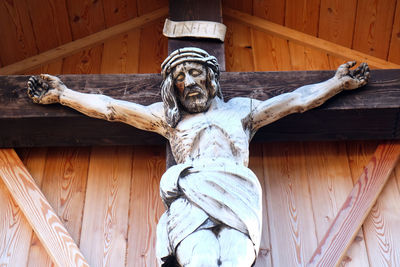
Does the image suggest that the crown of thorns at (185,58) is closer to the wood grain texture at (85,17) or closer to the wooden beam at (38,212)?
the wooden beam at (38,212)

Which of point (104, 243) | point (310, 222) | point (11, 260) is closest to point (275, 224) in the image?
point (310, 222)

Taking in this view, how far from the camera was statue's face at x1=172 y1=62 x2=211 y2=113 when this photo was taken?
285 cm

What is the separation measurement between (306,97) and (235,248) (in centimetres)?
107

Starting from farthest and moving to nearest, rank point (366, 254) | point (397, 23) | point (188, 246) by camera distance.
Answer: point (397, 23) → point (366, 254) → point (188, 246)

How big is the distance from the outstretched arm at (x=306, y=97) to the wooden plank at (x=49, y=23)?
1.66 m

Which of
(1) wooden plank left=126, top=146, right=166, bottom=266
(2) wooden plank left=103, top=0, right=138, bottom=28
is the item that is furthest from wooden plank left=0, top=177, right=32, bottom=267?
(2) wooden plank left=103, top=0, right=138, bottom=28

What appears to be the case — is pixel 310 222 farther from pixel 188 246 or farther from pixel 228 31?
pixel 228 31

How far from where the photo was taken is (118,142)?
3254mm

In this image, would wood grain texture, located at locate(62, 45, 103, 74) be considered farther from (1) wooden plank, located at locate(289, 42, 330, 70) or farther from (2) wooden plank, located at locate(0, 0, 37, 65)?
(1) wooden plank, located at locate(289, 42, 330, 70)

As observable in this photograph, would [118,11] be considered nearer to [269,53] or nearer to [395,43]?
[269,53]

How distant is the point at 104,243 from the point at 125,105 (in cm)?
65

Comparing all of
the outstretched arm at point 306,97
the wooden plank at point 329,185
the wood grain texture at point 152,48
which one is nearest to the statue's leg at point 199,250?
the outstretched arm at point 306,97

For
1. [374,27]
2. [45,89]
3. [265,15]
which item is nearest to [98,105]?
[45,89]

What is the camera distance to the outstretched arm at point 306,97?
2.94 metres
